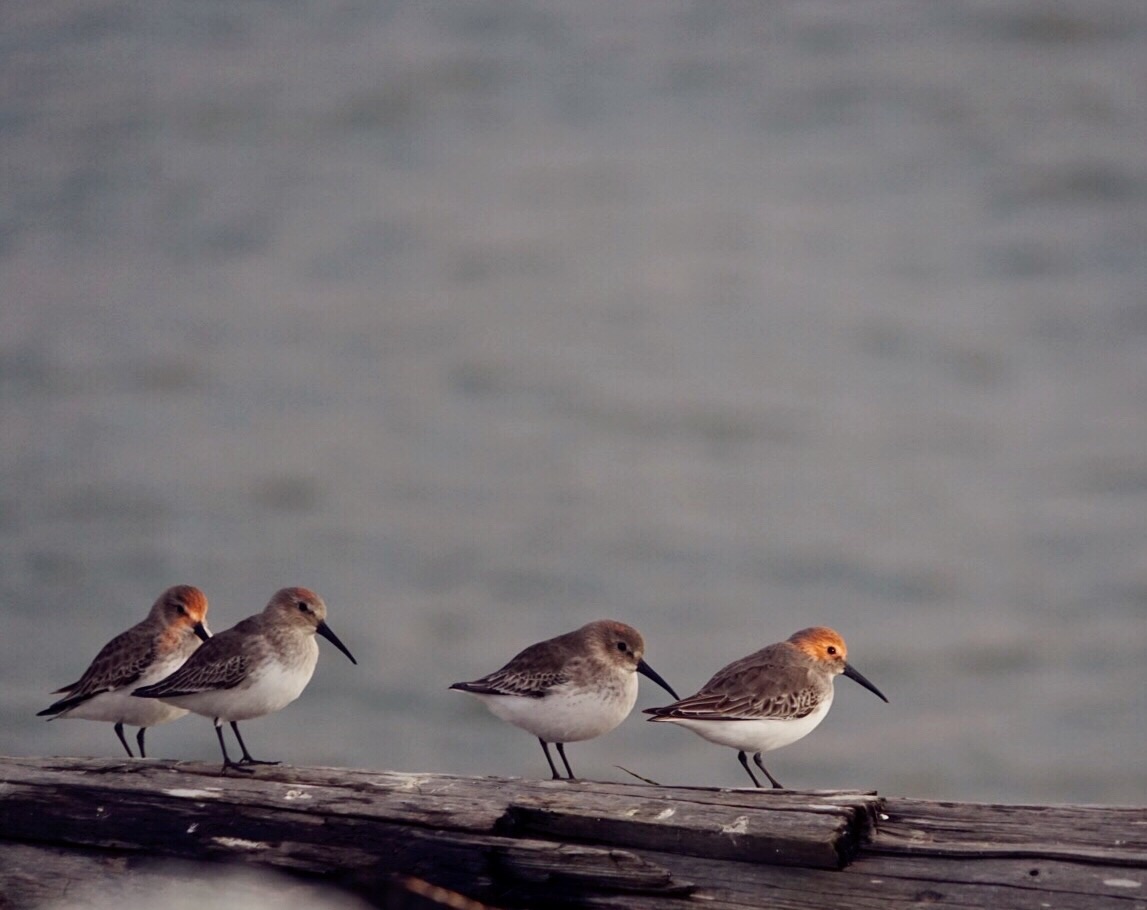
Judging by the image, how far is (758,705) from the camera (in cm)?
607

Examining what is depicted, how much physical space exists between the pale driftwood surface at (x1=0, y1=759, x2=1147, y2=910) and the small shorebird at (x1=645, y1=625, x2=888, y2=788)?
5.88ft

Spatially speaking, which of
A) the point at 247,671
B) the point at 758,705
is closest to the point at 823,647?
the point at 758,705

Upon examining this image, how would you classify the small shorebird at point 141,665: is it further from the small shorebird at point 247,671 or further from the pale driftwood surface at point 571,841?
the pale driftwood surface at point 571,841

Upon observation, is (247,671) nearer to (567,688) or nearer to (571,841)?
(567,688)

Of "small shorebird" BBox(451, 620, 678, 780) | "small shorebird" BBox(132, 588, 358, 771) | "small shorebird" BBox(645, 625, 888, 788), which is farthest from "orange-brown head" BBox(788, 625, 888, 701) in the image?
"small shorebird" BBox(132, 588, 358, 771)

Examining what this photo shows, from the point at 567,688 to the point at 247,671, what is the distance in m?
1.24

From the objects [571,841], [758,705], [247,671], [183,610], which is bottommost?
[571,841]

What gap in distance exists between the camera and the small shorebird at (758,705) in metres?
5.98

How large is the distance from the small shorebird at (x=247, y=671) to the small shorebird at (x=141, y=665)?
0.42 meters

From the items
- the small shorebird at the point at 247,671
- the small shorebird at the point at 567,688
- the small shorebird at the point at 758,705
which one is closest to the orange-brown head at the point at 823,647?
the small shorebird at the point at 758,705

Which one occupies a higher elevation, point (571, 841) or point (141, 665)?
point (141, 665)

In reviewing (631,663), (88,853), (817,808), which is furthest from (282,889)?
(631,663)

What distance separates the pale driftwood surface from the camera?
11.6 ft

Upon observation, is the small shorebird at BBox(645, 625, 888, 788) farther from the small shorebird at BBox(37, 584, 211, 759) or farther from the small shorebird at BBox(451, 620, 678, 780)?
the small shorebird at BBox(37, 584, 211, 759)
